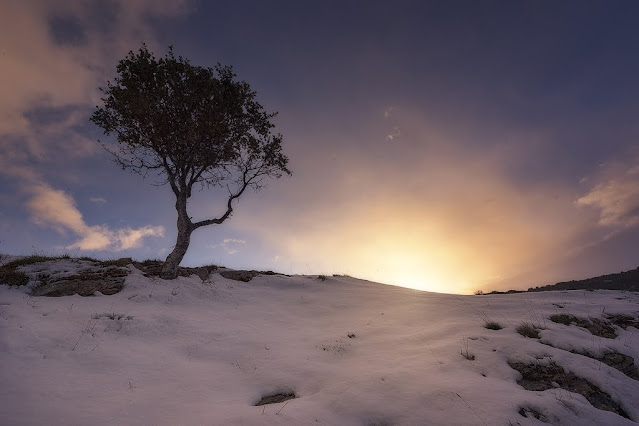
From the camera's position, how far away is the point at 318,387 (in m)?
6.68

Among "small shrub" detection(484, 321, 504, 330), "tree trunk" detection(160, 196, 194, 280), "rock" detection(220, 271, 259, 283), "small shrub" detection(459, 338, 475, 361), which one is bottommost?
"small shrub" detection(459, 338, 475, 361)

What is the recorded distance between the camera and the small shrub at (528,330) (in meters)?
8.49

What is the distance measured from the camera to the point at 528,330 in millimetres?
8656

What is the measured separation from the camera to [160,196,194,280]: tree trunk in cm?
1487

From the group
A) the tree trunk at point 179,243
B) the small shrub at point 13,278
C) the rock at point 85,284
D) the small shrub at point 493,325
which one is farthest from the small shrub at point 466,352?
the small shrub at point 13,278

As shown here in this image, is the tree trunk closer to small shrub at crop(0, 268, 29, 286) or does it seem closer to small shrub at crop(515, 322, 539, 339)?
small shrub at crop(0, 268, 29, 286)

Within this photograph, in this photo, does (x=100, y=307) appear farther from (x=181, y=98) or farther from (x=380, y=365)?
(x=181, y=98)

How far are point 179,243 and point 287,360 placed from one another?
10282 mm

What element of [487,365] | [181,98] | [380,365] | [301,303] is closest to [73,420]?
[380,365]

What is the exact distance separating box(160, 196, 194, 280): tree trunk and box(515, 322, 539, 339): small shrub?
1437 centimetres

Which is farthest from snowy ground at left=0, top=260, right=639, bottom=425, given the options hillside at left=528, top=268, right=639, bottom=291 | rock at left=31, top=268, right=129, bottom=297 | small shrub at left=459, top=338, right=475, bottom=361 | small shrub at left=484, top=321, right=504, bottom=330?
hillside at left=528, top=268, right=639, bottom=291

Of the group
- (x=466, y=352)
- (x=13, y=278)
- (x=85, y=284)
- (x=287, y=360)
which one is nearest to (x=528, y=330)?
(x=466, y=352)

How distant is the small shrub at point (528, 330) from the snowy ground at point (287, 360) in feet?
0.84

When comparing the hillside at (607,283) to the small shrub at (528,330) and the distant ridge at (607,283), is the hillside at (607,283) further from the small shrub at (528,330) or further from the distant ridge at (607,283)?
the small shrub at (528,330)
